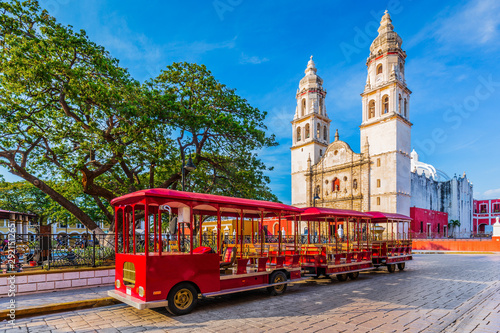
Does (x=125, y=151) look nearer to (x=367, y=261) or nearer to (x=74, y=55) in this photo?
(x=74, y=55)

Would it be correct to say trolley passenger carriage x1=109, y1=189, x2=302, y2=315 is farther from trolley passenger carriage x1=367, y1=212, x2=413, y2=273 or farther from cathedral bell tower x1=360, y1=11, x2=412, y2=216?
cathedral bell tower x1=360, y1=11, x2=412, y2=216

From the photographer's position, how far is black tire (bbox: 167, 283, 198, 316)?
6.82 meters

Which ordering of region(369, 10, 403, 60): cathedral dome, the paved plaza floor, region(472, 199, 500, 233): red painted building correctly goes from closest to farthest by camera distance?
the paved plaza floor, region(369, 10, 403, 60): cathedral dome, region(472, 199, 500, 233): red painted building

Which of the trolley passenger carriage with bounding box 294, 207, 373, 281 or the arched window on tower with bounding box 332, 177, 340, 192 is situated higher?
the arched window on tower with bounding box 332, 177, 340, 192

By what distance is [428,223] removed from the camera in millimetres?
40969

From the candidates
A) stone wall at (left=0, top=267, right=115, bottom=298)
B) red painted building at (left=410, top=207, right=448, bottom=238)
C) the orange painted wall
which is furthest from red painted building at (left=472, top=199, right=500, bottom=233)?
stone wall at (left=0, top=267, right=115, bottom=298)

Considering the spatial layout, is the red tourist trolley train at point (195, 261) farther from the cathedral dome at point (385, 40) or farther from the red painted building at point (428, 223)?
the cathedral dome at point (385, 40)

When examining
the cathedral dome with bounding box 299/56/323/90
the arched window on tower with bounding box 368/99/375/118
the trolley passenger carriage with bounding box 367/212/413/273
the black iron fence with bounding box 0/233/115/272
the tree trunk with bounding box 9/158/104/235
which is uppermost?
the cathedral dome with bounding box 299/56/323/90

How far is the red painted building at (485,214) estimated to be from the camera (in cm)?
6003

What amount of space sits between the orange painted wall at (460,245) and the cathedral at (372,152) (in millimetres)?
5457

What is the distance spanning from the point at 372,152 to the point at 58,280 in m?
37.4

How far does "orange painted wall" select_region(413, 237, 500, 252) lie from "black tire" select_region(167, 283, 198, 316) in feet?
95.6

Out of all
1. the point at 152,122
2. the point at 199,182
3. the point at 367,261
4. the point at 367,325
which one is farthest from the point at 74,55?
the point at 367,261

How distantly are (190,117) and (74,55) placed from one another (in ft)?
16.4
